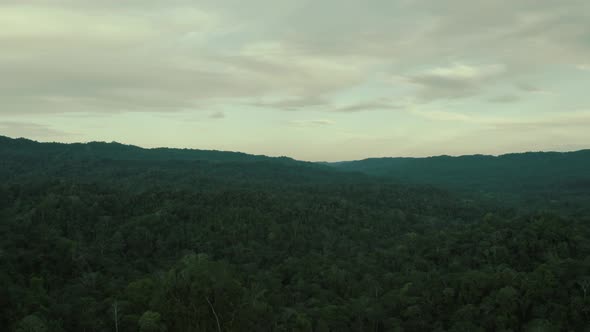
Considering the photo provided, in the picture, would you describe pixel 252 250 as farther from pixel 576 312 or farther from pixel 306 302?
pixel 576 312

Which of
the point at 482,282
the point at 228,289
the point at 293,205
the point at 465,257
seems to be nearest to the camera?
the point at 228,289

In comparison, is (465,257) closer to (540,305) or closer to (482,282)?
(482,282)

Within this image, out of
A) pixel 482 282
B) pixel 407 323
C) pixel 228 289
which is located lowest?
pixel 407 323

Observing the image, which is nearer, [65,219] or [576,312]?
[576,312]

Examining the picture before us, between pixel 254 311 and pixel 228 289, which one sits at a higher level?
pixel 228 289

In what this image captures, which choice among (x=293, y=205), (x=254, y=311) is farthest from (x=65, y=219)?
(x=254, y=311)

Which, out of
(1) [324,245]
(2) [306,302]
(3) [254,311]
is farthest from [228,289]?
(1) [324,245]

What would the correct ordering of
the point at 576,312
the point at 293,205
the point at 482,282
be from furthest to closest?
the point at 293,205 → the point at 482,282 → the point at 576,312
